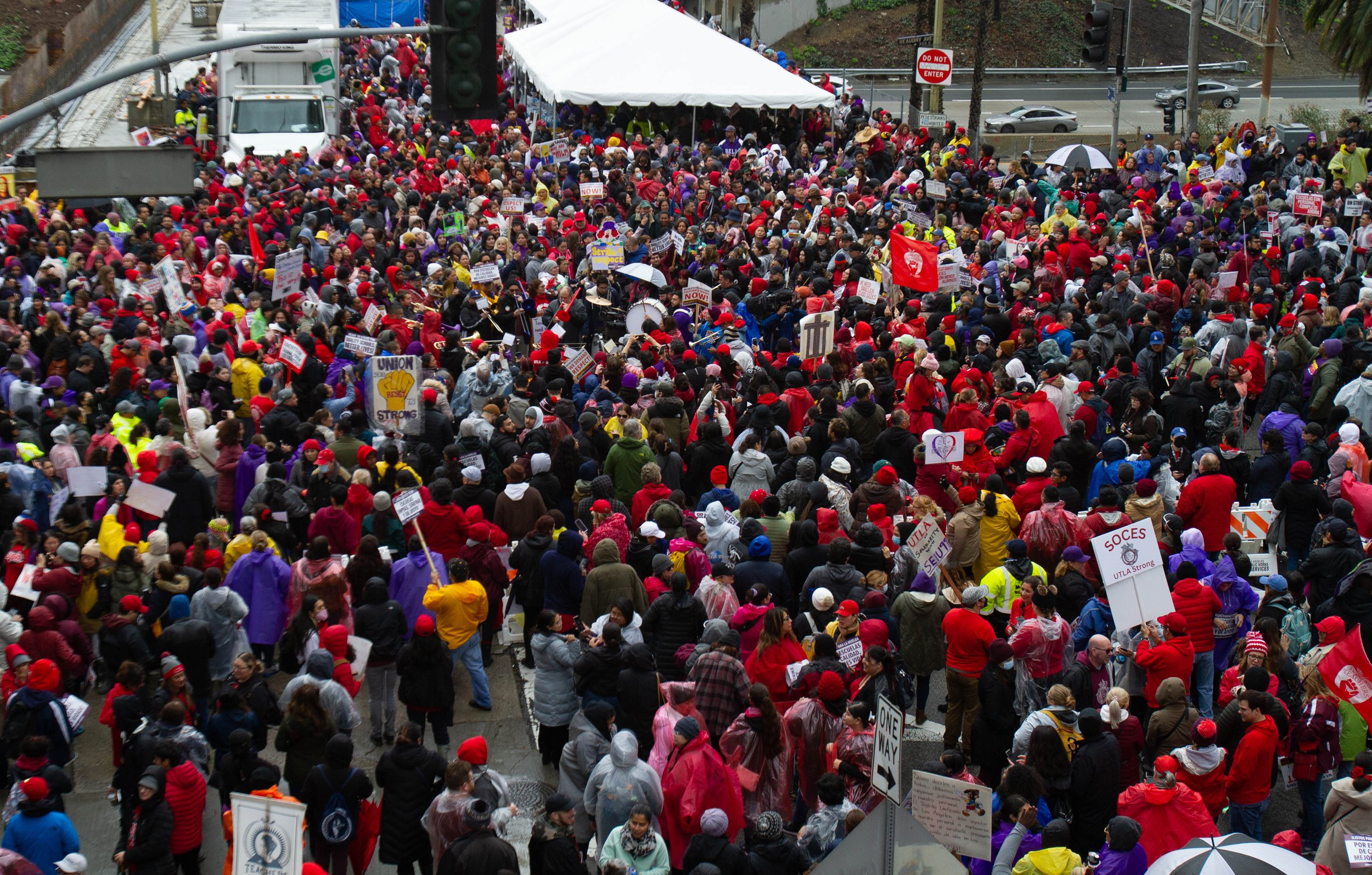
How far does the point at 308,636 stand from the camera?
378 inches

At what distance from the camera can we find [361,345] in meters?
14.2

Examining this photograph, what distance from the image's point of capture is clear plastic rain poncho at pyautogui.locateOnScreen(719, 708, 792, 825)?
8.41 metres

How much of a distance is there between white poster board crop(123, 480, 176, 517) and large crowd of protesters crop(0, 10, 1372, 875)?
60 millimetres

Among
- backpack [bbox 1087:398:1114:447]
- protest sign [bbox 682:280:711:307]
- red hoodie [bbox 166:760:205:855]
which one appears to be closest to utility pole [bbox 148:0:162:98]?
protest sign [bbox 682:280:711:307]

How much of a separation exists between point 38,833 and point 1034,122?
38.5 metres

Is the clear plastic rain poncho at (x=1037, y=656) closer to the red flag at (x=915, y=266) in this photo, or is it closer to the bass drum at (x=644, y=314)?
the bass drum at (x=644, y=314)

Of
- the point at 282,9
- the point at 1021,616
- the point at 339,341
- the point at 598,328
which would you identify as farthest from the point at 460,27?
the point at 282,9

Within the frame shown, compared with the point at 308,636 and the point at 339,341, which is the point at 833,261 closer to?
the point at 339,341

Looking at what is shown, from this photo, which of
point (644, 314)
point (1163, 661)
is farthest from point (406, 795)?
point (644, 314)

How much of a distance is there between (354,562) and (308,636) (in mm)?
876

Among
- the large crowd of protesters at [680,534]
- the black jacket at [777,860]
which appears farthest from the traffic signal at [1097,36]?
the black jacket at [777,860]

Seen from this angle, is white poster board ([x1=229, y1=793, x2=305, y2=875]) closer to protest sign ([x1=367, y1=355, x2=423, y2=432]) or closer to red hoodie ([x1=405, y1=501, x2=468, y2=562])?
red hoodie ([x1=405, y1=501, x2=468, y2=562])

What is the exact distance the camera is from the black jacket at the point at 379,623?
31.7 feet

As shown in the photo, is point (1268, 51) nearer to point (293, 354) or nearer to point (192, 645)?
point (293, 354)
